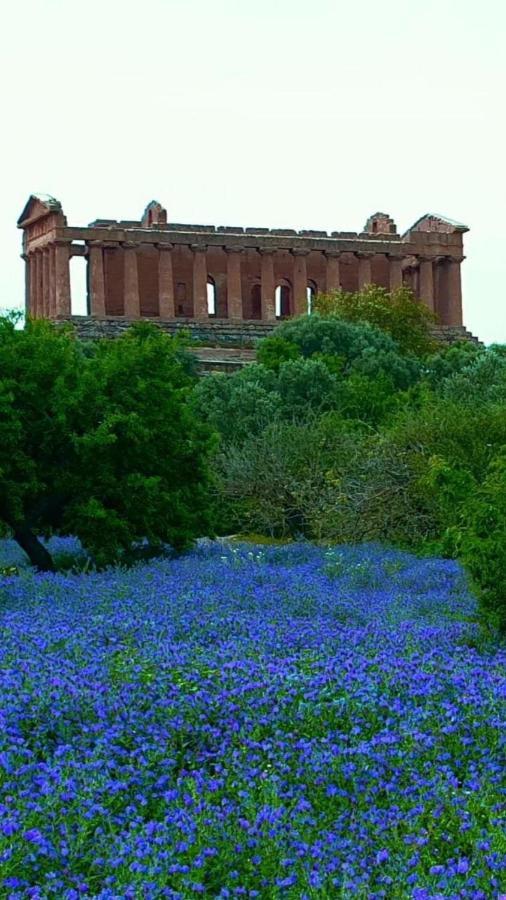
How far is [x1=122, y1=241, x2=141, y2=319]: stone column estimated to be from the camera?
7162 centimetres

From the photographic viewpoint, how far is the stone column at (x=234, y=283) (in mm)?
73250

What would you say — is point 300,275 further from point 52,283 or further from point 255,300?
point 52,283

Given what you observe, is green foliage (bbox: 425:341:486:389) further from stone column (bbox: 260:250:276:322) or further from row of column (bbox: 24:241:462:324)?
stone column (bbox: 260:250:276:322)

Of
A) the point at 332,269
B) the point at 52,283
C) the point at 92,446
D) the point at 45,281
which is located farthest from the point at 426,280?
the point at 92,446

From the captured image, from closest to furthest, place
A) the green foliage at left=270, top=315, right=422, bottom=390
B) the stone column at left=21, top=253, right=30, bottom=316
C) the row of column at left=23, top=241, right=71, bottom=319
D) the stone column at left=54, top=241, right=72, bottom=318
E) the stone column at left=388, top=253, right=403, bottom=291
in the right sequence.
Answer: the green foliage at left=270, top=315, right=422, bottom=390 < the stone column at left=54, top=241, right=72, bottom=318 < the row of column at left=23, top=241, right=71, bottom=319 < the stone column at left=388, top=253, right=403, bottom=291 < the stone column at left=21, top=253, right=30, bottom=316

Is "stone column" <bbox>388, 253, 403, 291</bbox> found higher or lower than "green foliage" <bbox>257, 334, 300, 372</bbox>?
higher

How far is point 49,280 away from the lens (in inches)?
2872

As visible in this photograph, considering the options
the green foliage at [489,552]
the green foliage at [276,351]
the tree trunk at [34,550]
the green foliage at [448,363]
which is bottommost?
the tree trunk at [34,550]

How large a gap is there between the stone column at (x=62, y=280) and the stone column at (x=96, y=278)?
1346mm

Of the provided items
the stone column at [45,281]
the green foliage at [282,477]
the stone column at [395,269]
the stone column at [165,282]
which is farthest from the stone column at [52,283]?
the green foliage at [282,477]

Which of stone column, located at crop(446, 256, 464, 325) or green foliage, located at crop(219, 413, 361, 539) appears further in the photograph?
stone column, located at crop(446, 256, 464, 325)

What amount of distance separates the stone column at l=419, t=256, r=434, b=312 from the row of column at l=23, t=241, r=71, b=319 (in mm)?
18852

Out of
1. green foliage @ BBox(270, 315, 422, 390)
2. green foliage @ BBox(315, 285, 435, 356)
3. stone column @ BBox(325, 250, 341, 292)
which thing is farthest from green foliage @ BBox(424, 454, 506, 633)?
stone column @ BBox(325, 250, 341, 292)

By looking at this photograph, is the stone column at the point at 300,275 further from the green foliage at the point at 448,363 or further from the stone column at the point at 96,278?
the green foliage at the point at 448,363
